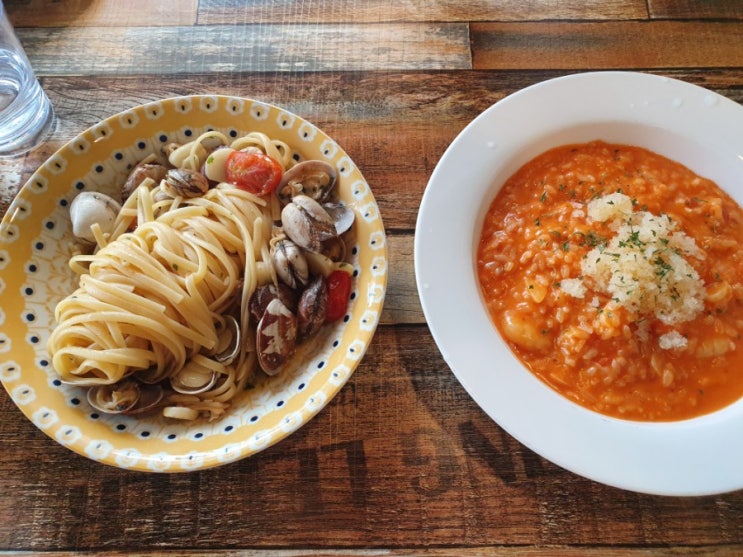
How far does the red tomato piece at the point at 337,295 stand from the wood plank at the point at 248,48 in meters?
1.35

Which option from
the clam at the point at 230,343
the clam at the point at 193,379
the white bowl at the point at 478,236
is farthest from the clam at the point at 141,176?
the white bowl at the point at 478,236

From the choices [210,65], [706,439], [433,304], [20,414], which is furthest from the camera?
[210,65]

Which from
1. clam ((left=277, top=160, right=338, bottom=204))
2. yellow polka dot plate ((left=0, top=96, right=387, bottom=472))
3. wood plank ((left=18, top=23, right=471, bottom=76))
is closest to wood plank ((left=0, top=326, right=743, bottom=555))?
yellow polka dot plate ((left=0, top=96, right=387, bottom=472))

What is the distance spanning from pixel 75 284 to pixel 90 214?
0.90 feet

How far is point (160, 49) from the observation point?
3.07 meters

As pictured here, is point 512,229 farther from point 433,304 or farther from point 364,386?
point 364,386

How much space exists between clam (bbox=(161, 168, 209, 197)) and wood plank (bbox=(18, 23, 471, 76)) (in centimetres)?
95

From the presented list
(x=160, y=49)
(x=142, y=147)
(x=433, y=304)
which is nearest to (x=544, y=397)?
(x=433, y=304)

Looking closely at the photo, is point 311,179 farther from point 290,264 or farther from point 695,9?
point 695,9

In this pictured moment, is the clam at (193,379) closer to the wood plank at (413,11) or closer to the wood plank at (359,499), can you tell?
the wood plank at (359,499)

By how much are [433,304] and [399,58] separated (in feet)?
5.11

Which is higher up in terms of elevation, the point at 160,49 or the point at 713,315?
the point at 160,49

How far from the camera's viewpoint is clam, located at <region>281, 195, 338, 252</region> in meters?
2.11

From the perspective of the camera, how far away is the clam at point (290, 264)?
2123mm
